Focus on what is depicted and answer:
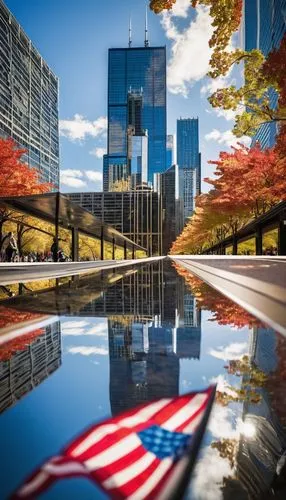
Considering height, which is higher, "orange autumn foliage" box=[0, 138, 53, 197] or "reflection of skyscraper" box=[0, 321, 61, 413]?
"orange autumn foliage" box=[0, 138, 53, 197]

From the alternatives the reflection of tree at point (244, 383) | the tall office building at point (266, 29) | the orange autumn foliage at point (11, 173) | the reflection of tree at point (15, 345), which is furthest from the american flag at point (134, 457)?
the tall office building at point (266, 29)

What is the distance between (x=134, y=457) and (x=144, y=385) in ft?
1.09

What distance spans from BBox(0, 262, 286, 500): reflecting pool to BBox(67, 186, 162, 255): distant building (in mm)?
99488

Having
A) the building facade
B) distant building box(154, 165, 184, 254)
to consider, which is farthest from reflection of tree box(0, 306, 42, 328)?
distant building box(154, 165, 184, 254)

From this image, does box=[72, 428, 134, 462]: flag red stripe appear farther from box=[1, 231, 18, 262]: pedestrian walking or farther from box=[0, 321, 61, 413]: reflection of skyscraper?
box=[1, 231, 18, 262]: pedestrian walking

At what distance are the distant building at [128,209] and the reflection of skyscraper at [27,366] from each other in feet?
327

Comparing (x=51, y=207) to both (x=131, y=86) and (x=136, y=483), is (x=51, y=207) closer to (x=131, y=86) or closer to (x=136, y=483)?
(x=136, y=483)

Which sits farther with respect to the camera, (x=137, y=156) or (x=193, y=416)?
(x=137, y=156)

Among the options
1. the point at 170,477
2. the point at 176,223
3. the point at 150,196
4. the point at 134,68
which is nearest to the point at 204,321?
the point at 170,477

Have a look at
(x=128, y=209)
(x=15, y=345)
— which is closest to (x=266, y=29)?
(x=128, y=209)

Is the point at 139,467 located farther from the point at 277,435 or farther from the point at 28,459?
the point at 277,435

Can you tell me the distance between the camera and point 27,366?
958 millimetres

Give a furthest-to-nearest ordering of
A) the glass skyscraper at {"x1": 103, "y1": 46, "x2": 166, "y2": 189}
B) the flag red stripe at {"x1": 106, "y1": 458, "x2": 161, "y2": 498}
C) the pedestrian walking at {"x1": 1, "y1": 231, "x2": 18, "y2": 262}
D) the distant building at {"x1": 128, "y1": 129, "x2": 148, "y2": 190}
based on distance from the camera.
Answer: the glass skyscraper at {"x1": 103, "y1": 46, "x2": 166, "y2": 189} → the distant building at {"x1": 128, "y1": 129, "x2": 148, "y2": 190} → the pedestrian walking at {"x1": 1, "y1": 231, "x2": 18, "y2": 262} → the flag red stripe at {"x1": 106, "y1": 458, "x2": 161, "y2": 498}

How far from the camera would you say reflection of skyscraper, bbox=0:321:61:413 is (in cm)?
79
